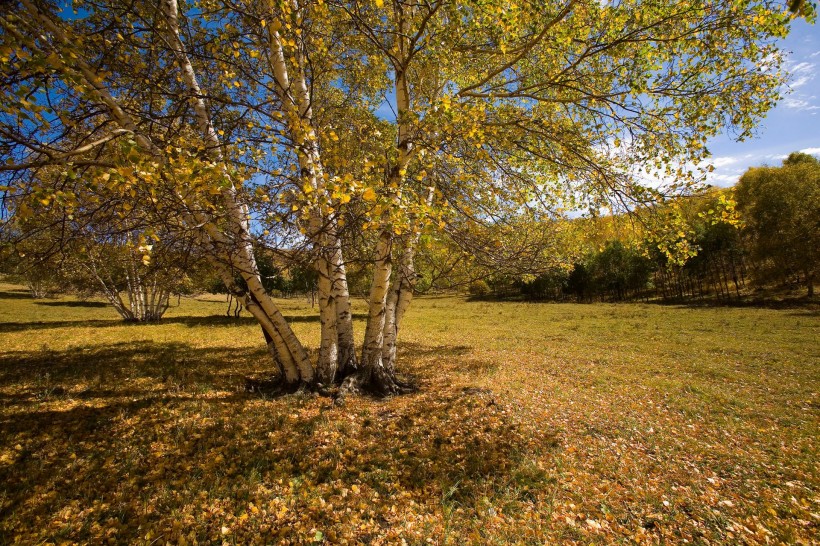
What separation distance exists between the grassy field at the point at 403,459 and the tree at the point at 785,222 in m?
34.9

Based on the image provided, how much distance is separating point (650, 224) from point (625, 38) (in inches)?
136

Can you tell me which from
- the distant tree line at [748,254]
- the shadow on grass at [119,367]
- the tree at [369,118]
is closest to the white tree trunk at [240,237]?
the tree at [369,118]

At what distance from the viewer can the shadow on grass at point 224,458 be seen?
3.91 m

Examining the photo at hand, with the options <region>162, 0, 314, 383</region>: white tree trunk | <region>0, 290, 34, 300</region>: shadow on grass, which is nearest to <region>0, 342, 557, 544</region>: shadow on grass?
<region>162, 0, 314, 383</region>: white tree trunk

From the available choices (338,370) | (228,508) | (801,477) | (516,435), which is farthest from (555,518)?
(338,370)

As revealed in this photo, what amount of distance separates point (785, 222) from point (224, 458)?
5192cm

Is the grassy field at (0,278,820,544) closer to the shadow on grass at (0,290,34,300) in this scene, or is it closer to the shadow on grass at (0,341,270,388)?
the shadow on grass at (0,341,270,388)

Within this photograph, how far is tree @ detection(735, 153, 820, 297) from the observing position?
33344 millimetres

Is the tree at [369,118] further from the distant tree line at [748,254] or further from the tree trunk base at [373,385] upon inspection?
the distant tree line at [748,254]

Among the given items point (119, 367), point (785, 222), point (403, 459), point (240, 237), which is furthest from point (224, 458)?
point (785, 222)

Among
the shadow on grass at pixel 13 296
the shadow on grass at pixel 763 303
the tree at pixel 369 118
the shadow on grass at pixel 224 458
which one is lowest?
the shadow on grass at pixel 763 303

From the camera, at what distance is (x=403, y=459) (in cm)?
554

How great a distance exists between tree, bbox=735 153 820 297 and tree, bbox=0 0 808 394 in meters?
37.9

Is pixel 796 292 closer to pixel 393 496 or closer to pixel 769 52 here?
pixel 769 52
